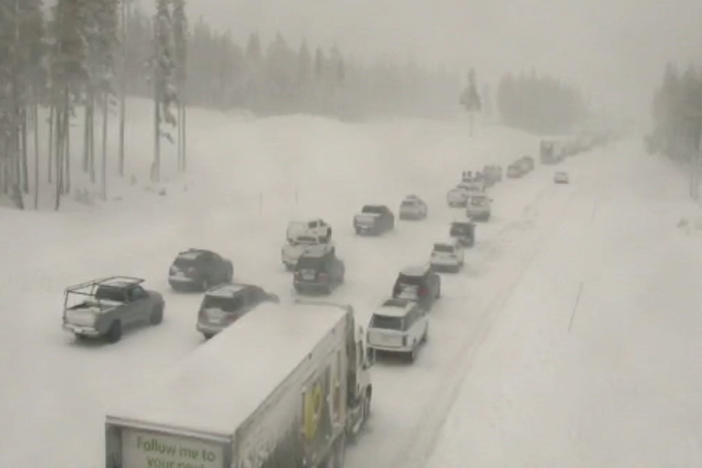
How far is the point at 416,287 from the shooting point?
25.7 meters

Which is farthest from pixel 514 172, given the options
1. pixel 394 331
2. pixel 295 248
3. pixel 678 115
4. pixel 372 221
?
pixel 394 331

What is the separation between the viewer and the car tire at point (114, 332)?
21.3 metres

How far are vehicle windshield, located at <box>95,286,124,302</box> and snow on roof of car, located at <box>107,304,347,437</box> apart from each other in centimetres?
985

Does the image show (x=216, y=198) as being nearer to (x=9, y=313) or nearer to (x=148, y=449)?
(x=9, y=313)

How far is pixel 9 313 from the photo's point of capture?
23.6 meters

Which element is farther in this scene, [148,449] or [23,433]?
[23,433]

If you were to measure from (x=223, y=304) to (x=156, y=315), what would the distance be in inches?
115

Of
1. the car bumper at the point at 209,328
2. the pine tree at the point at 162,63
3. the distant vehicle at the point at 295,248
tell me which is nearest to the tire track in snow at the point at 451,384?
the car bumper at the point at 209,328

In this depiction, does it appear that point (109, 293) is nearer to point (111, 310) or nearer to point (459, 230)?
point (111, 310)

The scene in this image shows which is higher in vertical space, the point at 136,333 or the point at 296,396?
the point at 296,396

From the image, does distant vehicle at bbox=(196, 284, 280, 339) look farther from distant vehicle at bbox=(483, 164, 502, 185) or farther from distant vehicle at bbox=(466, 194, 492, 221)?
distant vehicle at bbox=(483, 164, 502, 185)

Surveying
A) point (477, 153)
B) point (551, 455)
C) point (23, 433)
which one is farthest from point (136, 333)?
point (477, 153)

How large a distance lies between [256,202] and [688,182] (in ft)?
149

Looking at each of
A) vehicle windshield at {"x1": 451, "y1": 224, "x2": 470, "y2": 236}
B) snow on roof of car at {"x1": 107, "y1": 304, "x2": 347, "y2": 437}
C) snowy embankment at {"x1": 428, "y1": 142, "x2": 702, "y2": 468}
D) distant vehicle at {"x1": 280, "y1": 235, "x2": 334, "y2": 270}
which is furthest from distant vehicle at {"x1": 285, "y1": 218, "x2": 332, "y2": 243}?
snow on roof of car at {"x1": 107, "y1": 304, "x2": 347, "y2": 437}
